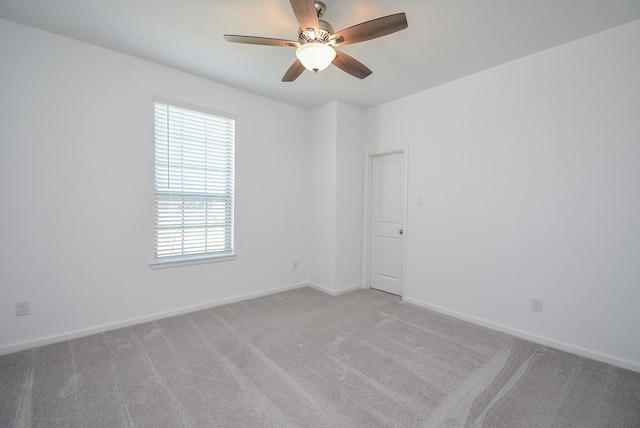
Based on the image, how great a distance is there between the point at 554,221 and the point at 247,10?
3.15 metres

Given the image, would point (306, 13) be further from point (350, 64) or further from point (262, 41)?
point (350, 64)

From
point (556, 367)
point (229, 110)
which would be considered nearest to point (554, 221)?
point (556, 367)

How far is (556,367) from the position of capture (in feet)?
7.43

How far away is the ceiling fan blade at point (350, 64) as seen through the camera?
2177 mm

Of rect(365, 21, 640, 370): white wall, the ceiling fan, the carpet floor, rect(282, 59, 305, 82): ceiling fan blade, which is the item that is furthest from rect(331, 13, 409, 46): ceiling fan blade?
the carpet floor

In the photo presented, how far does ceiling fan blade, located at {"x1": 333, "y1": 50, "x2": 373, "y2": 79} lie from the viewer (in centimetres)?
218

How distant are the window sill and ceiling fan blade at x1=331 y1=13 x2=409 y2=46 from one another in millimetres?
2668

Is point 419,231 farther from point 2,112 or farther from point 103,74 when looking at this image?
point 2,112

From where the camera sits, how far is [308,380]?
2.05 m

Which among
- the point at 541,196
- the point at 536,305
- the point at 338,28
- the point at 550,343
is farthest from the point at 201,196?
the point at 550,343

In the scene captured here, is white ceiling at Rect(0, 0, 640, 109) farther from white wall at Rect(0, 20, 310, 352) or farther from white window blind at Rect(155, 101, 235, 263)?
white window blind at Rect(155, 101, 235, 263)

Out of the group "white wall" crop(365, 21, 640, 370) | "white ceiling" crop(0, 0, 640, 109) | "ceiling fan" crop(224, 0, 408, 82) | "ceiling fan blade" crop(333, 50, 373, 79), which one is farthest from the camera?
"white wall" crop(365, 21, 640, 370)

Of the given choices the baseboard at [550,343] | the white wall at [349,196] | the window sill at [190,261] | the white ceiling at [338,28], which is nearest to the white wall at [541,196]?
the baseboard at [550,343]

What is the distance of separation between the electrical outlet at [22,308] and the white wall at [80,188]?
35 millimetres
